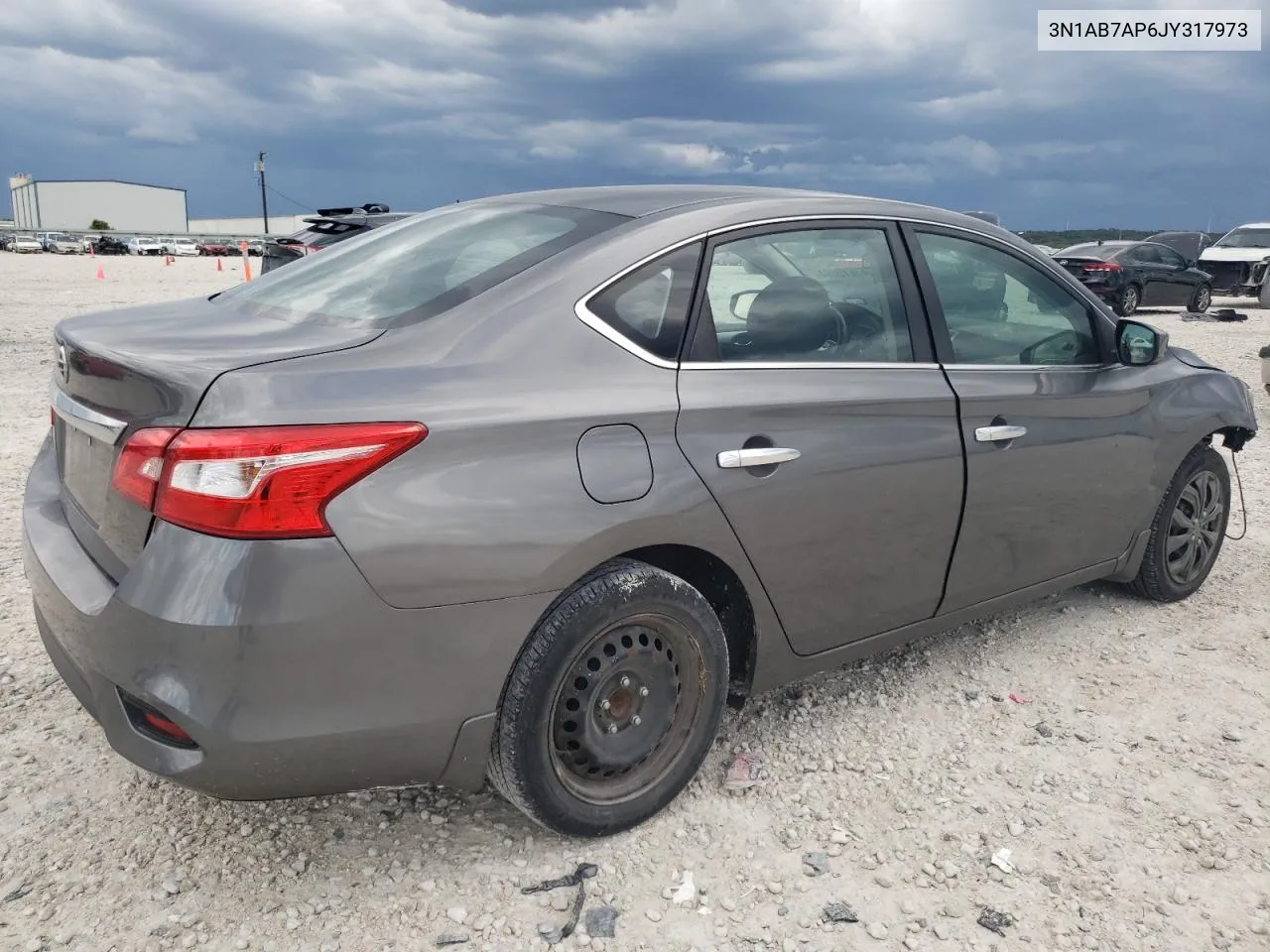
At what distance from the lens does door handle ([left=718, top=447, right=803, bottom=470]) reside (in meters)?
2.65

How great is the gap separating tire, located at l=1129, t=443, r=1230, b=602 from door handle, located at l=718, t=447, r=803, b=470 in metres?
2.22

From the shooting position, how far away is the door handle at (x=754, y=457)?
265 centimetres

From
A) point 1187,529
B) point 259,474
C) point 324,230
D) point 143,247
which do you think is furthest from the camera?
point 143,247

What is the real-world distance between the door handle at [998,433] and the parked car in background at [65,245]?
67248 millimetres

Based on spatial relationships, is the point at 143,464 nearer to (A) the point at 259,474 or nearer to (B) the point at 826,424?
(A) the point at 259,474

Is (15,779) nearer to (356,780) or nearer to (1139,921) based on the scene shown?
(356,780)

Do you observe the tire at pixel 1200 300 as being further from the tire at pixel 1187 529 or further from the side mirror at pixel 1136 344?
the side mirror at pixel 1136 344

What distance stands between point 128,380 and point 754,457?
4.91 ft

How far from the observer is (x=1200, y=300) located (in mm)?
19719

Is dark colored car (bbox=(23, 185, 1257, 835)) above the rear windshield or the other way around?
the other way around

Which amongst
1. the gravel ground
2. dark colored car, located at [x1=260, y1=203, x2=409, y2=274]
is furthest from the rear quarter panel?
dark colored car, located at [x1=260, y1=203, x2=409, y2=274]

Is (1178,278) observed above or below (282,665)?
above

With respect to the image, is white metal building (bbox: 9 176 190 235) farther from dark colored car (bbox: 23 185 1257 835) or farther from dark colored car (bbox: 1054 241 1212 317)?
dark colored car (bbox: 23 185 1257 835)

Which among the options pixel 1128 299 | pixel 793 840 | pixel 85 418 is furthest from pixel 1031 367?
pixel 1128 299
